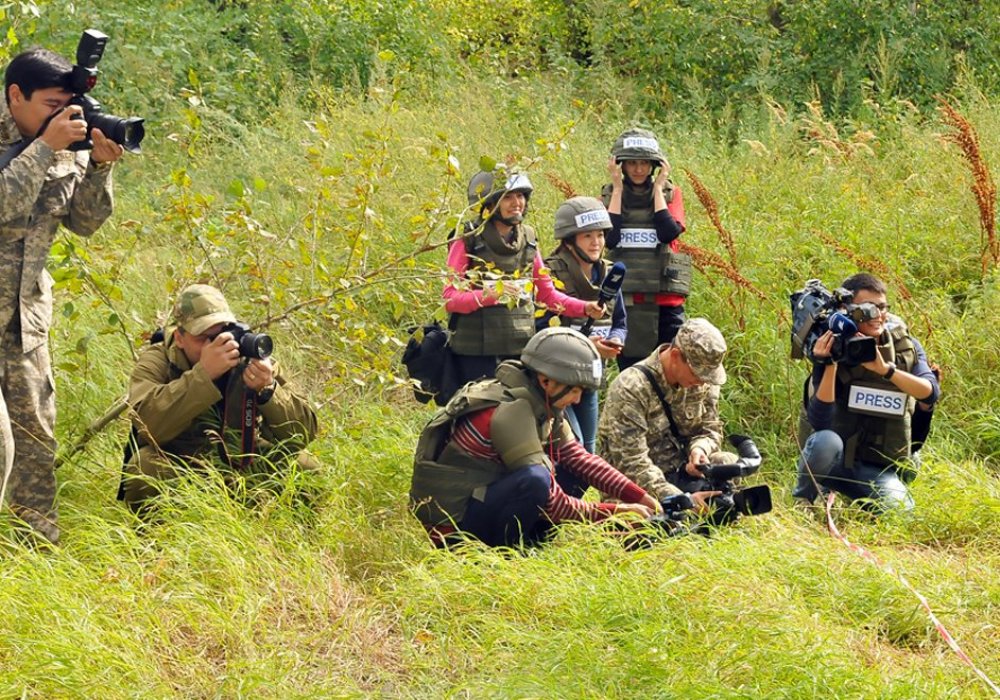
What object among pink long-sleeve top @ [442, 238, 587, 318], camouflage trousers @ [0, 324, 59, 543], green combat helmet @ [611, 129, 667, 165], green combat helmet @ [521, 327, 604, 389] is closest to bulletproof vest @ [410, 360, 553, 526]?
green combat helmet @ [521, 327, 604, 389]

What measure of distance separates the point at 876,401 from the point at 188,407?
2.87m

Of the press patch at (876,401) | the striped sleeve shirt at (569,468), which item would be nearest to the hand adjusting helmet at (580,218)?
the press patch at (876,401)

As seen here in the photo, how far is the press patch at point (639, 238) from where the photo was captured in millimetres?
7398

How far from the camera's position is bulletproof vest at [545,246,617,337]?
22.2 feet

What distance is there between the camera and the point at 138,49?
1203 cm

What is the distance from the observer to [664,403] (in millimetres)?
5840

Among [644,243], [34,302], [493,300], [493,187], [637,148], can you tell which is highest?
[637,148]

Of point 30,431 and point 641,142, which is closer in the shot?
point 30,431

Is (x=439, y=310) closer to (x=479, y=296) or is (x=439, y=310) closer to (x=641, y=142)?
(x=479, y=296)

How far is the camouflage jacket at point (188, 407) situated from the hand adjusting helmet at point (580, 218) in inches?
71.3

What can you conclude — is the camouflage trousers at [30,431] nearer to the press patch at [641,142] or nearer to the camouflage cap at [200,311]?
the camouflage cap at [200,311]

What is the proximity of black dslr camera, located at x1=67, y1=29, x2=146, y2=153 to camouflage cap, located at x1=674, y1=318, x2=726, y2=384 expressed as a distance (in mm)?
2248

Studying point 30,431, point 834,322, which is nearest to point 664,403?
point 834,322

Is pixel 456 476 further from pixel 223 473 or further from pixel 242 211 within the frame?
pixel 242 211
